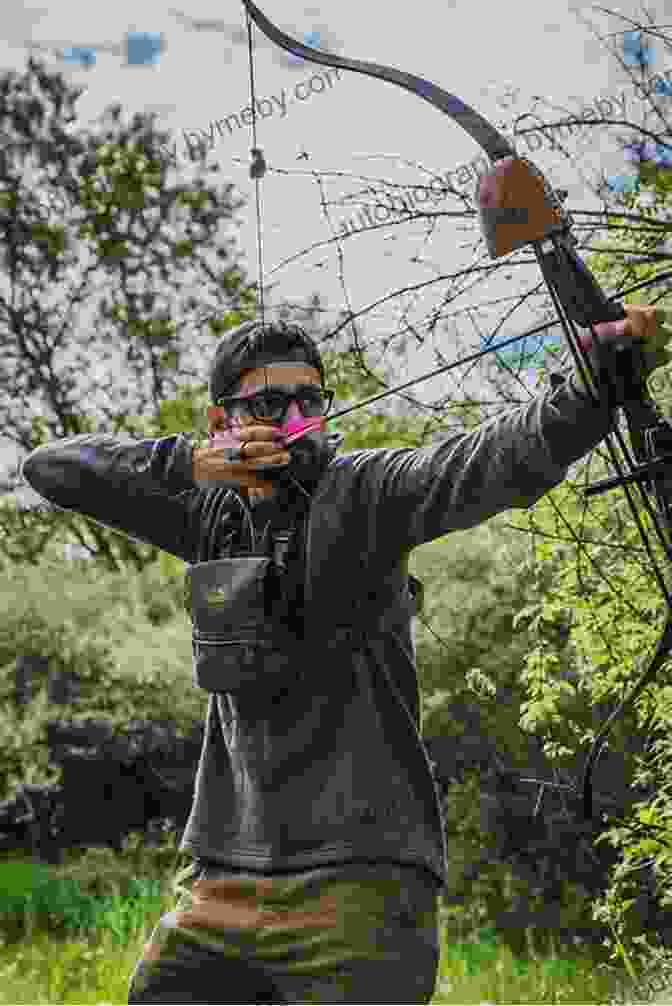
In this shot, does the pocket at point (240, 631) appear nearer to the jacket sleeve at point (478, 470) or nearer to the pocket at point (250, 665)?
the pocket at point (250, 665)

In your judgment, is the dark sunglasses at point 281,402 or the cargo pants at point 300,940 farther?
the dark sunglasses at point 281,402

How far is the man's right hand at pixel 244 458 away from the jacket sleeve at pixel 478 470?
127 millimetres

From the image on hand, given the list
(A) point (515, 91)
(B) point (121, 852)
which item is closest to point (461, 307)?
(A) point (515, 91)

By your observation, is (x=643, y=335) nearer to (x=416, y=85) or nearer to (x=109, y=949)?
(x=416, y=85)

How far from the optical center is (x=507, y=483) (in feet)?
5.91

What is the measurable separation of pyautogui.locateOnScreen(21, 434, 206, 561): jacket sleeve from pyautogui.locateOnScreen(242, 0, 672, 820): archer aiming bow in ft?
1.72

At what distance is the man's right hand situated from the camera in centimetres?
202

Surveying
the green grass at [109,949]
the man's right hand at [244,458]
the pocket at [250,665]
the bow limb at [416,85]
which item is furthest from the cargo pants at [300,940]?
the green grass at [109,949]

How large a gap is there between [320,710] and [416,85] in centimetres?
96

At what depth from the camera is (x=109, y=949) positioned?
20.8ft

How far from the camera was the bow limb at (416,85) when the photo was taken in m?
1.96

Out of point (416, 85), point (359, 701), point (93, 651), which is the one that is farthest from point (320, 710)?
point (93, 651)

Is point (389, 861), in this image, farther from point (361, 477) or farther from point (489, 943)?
point (489, 943)

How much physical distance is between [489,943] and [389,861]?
4366 mm
